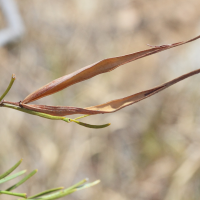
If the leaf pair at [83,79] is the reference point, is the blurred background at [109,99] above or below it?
above

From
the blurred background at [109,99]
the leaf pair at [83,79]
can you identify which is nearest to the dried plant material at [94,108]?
the leaf pair at [83,79]

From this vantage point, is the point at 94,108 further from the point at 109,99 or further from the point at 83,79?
the point at 109,99

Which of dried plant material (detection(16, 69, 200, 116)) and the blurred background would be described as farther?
the blurred background

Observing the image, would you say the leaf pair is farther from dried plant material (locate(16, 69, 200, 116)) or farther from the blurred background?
the blurred background

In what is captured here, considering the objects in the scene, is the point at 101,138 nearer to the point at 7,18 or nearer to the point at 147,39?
the point at 147,39

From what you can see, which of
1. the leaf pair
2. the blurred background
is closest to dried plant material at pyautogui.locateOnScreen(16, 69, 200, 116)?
the leaf pair

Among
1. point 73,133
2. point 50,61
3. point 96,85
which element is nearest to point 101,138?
point 73,133

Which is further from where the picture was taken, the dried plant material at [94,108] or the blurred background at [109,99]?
the blurred background at [109,99]

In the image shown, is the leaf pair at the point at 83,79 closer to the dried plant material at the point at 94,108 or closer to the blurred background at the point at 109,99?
the dried plant material at the point at 94,108

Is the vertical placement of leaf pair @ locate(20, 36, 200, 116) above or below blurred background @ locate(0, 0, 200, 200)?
below
